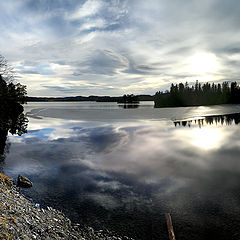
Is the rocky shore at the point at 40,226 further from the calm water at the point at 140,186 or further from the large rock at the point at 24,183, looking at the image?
the large rock at the point at 24,183

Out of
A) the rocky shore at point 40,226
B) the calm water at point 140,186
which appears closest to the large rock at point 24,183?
the calm water at point 140,186

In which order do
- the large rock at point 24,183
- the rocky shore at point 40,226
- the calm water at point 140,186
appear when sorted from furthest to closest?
1. the large rock at point 24,183
2. the calm water at point 140,186
3. the rocky shore at point 40,226

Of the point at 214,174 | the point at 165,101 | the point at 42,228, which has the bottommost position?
the point at 214,174

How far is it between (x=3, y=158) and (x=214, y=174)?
2643 cm

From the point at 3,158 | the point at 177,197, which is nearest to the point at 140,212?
the point at 177,197

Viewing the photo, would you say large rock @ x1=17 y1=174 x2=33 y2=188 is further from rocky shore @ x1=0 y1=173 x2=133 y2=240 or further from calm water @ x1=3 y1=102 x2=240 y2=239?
rocky shore @ x1=0 y1=173 x2=133 y2=240

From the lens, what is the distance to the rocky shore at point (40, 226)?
7.78 meters

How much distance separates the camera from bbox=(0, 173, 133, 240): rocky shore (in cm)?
778

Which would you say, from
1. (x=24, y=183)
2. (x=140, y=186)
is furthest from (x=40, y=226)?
(x=140, y=186)

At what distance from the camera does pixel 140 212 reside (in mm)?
12602

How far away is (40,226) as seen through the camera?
369 inches

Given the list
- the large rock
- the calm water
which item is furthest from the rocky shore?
the large rock

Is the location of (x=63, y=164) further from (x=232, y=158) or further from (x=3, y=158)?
(x=232, y=158)

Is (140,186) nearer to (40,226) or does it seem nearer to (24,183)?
(40,226)
